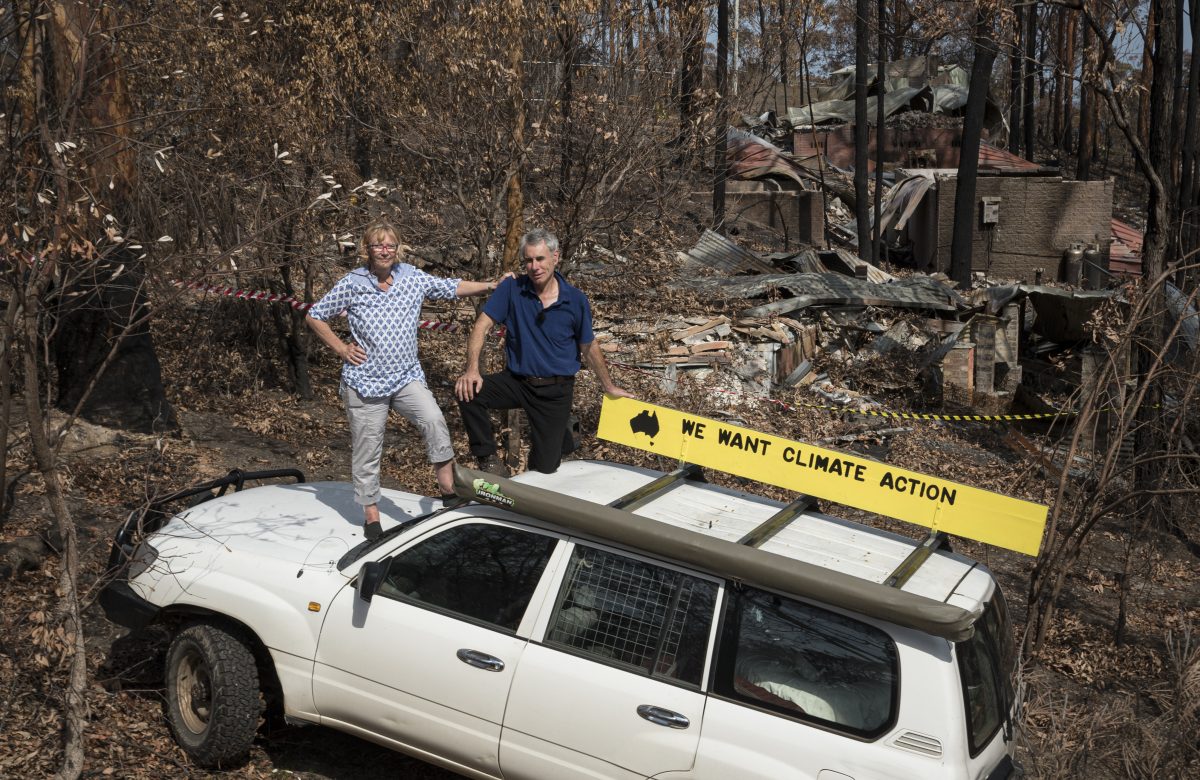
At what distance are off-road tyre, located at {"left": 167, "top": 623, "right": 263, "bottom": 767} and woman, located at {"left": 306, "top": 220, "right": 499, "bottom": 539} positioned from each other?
1.03 meters

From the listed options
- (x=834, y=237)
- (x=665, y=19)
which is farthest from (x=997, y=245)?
(x=665, y=19)

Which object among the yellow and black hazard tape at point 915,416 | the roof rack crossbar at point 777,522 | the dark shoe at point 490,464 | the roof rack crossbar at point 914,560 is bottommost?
the yellow and black hazard tape at point 915,416

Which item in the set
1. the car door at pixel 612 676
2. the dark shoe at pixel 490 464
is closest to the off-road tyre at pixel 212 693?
the car door at pixel 612 676

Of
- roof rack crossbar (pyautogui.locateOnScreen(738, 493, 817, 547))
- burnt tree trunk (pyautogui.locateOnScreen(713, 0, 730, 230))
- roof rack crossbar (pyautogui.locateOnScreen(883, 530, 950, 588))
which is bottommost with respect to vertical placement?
roof rack crossbar (pyautogui.locateOnScreen(883, 530, 950, 588))

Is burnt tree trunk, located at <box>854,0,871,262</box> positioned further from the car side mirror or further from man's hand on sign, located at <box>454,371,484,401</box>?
the car side mirror

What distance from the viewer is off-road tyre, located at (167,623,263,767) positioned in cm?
472

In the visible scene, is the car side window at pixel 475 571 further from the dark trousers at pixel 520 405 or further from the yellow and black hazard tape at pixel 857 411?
the yellow and black hazard tape at pixel 857 411

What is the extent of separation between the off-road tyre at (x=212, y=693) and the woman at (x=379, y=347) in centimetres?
103

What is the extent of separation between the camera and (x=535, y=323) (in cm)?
613

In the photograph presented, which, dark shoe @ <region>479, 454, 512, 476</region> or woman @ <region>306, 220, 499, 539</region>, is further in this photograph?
dark shoe @ <region>479, 454, 512, 476</region>

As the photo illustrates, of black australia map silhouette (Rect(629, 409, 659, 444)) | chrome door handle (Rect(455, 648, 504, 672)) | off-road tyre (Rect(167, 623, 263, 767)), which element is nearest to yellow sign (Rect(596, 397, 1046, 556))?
black australia map silhouette (Rect(629, 409, 659, 444))

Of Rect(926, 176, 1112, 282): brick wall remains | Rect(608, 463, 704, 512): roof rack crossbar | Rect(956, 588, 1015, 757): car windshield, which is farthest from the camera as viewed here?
Rect(926, 176, 1112, 282): brick wall remains

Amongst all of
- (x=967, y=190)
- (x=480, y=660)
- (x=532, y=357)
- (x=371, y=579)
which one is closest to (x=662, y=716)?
(x=480, y=660)

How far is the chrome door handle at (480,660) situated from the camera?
441cm
